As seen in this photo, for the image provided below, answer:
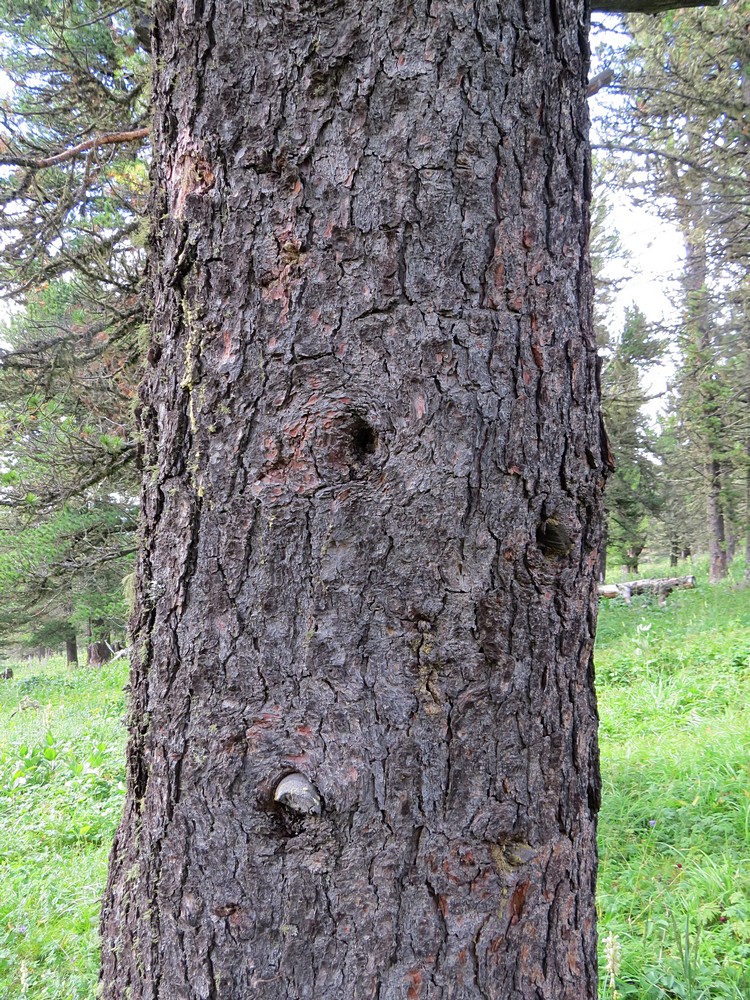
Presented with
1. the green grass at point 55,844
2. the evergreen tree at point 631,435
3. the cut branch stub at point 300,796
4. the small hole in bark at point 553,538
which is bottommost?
the green grass at point 55,844

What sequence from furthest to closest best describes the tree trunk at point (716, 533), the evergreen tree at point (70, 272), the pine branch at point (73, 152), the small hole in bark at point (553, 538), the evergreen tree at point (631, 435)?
the tree trunk at point (716, 533) → the evergreen tree at point (631, 435) → the evergreen tree at point (70, 272) → the pine branch at point (73, 152) → the small hole in bark at point (553, 538)

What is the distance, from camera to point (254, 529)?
1240 millimetres

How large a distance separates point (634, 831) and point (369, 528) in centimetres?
348

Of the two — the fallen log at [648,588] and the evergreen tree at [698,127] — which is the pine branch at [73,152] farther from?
the fallen log at [648,588]

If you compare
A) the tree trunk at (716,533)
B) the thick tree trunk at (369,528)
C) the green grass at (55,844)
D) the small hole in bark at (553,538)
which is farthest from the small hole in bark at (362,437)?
the tree trunk at (716,533)

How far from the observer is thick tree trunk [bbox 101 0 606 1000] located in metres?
1.19

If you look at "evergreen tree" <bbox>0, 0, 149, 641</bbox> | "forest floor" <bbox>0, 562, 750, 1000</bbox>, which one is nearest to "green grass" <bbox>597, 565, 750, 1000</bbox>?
"forest floor" <bbox>0, 562, 750, 1000</bbox>

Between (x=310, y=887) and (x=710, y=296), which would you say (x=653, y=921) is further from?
(x=710, y=296)

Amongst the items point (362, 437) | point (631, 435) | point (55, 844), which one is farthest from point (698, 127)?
point (55, 844)

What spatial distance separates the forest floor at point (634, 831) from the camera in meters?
2.55

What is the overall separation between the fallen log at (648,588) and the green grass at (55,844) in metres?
9.59

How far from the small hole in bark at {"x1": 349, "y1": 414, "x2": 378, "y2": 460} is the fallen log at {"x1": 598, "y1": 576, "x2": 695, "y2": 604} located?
12603mm

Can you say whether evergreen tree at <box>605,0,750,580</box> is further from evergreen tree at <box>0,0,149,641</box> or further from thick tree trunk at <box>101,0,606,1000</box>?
thick tree trunk at <box>101,0,606,1000</box>

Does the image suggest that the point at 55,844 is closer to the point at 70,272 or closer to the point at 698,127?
the point at 70,272
